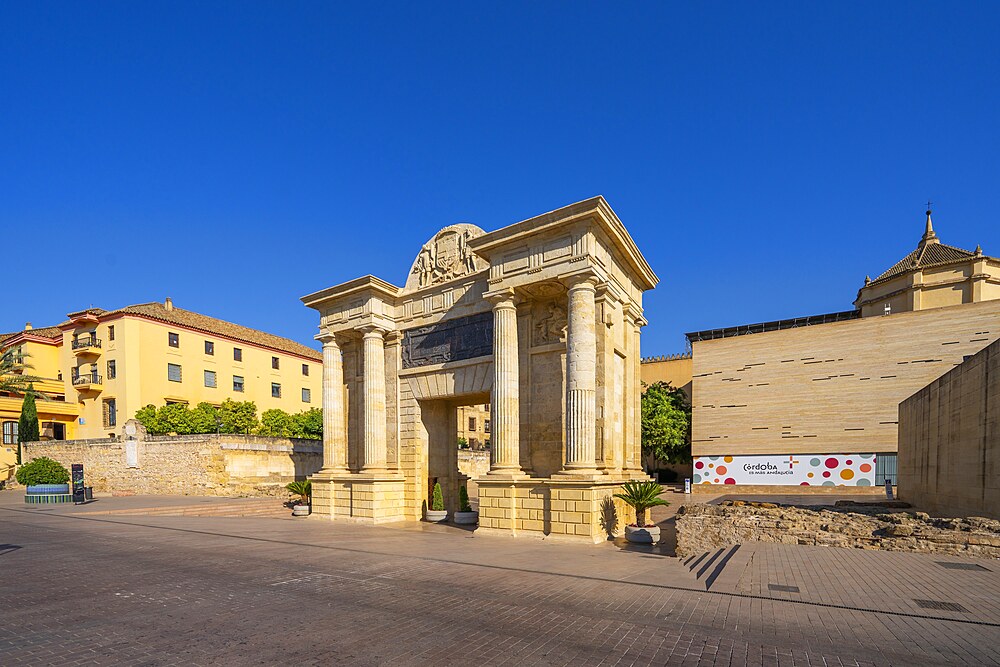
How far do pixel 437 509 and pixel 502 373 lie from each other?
6.51 m

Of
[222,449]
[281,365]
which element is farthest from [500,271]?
[281,365]

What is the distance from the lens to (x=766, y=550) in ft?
34.9

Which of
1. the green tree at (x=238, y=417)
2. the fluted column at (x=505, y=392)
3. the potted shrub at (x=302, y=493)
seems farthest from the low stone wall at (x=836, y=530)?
the green tree at (x=238, y=417)

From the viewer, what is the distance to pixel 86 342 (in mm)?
39625

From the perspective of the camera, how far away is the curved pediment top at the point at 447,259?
716 inches

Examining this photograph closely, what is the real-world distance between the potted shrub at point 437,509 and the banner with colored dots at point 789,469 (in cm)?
2269

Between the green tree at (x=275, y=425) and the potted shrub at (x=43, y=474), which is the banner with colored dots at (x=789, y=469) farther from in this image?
the potted shrub at (x=43, y=474)

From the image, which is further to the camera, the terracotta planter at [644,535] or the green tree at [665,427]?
the green tree at [665,427]

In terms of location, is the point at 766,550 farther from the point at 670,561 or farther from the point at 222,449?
the point at 222,449

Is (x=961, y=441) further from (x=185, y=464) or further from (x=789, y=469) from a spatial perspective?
(x=185, y=464)

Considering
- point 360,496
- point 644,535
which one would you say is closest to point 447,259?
point 360,496

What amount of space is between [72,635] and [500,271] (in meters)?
12.3

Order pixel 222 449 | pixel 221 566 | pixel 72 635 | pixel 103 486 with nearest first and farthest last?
pixel 72 635, pixel 221 566, pixel 222 449, pixel 103 486

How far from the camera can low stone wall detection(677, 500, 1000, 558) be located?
9758 mm
